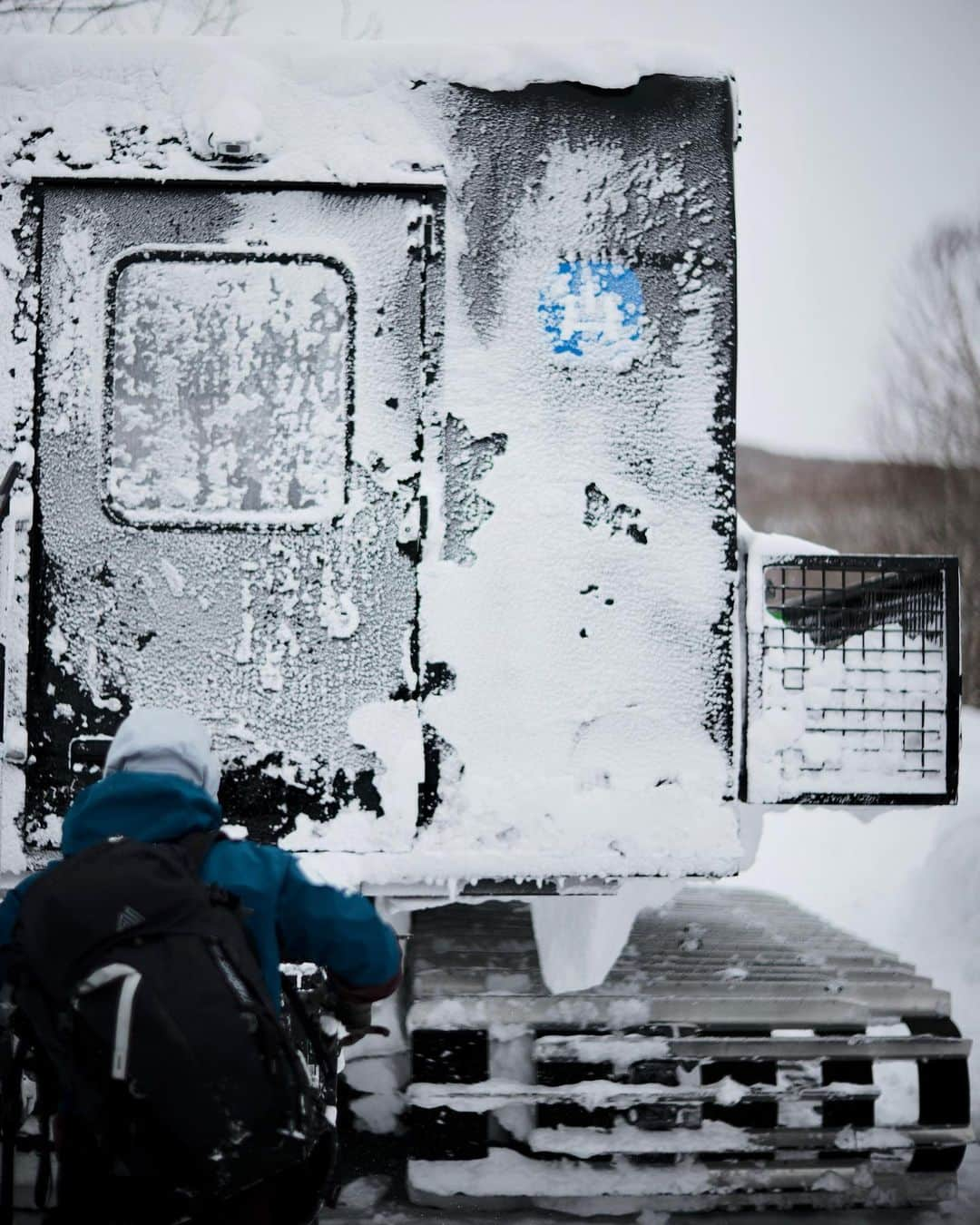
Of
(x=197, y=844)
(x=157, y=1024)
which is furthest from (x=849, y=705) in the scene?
(x=157, y=1024)

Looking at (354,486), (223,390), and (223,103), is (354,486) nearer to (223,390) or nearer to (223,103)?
(223,390)

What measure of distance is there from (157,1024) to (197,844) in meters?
0.36

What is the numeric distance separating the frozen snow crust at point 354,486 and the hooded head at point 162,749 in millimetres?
706

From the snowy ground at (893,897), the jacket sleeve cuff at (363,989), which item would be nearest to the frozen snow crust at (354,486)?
the jacket sleeve cuff at (363,989)

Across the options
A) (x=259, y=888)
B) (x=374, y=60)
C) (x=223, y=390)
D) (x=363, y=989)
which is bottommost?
(x=363, y=989)

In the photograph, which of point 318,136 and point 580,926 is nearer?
point 318,136

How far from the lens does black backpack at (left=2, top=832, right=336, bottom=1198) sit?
1.85 metres

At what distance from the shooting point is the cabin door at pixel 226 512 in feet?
9.94

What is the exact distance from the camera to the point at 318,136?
121 inches

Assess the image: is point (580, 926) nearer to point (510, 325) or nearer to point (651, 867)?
point (651, 867)

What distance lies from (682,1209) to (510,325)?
267cm

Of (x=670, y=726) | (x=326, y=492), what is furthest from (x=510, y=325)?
(x=670, y=726)

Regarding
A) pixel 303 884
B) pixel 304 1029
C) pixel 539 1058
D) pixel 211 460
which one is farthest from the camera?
pixel 539 1058

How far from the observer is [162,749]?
2.24 m
